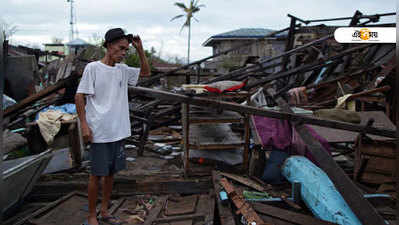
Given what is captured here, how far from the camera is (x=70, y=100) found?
4.05 meters

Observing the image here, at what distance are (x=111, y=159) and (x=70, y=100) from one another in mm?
1707

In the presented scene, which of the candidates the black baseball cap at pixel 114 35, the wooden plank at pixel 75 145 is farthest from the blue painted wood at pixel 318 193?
the wooden plank at pixel 75 145

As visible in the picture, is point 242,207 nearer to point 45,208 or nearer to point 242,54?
point 45,208

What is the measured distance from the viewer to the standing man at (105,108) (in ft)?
8.61

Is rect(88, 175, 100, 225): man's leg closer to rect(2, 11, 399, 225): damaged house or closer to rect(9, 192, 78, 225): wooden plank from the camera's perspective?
rect(2, 11, 399, 225): damaged house

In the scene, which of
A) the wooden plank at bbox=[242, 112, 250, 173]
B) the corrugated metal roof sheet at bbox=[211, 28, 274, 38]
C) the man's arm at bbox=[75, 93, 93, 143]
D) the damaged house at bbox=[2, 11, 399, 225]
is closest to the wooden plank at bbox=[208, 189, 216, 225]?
the damaged house at bbox=[2, 11, 399, 225]

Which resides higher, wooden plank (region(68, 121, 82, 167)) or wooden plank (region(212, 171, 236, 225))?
wooden plank (region(68, 121, 82, 167))

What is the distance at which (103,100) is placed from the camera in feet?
8.84

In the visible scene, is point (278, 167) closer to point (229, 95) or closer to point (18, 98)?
point (229, 95)

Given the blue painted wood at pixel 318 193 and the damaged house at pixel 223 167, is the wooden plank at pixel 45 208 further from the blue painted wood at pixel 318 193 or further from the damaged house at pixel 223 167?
the blue painted wood at pixel 318 193

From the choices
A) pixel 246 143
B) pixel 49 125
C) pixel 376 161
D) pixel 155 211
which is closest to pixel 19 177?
pixel 155 211

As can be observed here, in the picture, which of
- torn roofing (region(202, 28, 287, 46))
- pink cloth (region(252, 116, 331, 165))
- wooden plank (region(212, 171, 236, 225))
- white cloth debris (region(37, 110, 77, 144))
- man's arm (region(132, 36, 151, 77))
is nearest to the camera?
wooden plank (region(212, 171, 236, 225))

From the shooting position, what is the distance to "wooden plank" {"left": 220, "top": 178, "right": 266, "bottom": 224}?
2.61m

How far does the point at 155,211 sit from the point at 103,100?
4.70 feet
